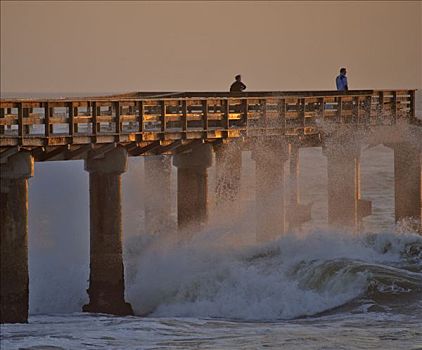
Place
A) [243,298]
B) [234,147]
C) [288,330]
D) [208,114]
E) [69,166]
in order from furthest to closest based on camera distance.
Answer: [69,166], [234,147], [208,114], [243,298], [288,330]

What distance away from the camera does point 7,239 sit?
29.3m

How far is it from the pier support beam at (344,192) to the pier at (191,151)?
27 millimetres

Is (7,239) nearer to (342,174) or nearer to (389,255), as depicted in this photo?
(389,255)

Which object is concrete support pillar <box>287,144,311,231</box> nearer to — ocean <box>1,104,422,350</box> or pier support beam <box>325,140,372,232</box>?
pier support beam <box>325,140,372,232</box>

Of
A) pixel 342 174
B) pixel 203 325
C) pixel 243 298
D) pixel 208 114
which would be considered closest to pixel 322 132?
pixel 342 174

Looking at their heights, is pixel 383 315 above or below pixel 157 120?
below

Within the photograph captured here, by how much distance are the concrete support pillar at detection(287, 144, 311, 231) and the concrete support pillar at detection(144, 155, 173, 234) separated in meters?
3.34

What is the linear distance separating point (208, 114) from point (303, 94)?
7.05 meters

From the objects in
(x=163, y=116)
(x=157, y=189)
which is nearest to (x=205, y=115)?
(x=163, y=116)

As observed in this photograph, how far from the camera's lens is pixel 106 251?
32.2 metres

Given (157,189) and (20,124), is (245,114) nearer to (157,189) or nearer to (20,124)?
(157,189)

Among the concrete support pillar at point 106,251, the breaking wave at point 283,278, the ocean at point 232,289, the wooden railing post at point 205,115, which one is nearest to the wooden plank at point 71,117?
the concrete support pillar at point 106,251

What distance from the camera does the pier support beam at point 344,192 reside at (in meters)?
42.0

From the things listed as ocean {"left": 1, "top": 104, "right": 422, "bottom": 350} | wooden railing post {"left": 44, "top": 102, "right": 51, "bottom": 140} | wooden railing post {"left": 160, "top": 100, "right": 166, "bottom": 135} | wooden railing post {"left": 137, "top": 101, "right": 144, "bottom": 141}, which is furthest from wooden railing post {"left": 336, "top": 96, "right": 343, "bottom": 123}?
wooden railing post {"left": 44, "top": 102, "right": 51, "bottom": 140}
